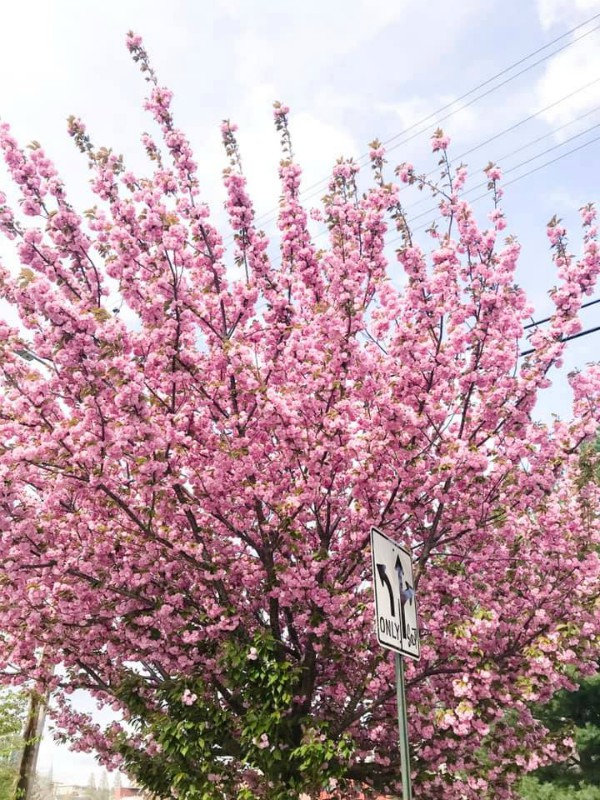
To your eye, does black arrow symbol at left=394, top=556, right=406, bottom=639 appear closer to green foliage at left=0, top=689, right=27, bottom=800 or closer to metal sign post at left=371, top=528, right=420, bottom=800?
metal sign post at left=371, top=528, right=420, bottom=800

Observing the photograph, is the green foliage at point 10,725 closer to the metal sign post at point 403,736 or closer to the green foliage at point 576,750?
the green foliage at point 576,750

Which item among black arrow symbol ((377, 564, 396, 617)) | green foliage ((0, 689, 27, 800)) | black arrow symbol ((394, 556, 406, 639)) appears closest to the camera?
black arrow symbol ((377, 564, 396, 617))

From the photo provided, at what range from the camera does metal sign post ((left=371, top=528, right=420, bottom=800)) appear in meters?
4.37

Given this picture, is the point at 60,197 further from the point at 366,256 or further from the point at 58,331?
the point at 366,256

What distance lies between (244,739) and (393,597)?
4.96 meters

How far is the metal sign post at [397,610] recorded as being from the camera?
4.37 metres

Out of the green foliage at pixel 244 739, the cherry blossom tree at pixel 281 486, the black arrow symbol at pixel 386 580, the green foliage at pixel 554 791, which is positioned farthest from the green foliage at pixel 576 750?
the black arrow symbol at pixel 386 580

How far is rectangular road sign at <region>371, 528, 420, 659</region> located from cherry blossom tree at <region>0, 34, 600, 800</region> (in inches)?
135

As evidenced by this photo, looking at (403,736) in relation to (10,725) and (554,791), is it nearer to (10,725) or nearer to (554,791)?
(554,791)

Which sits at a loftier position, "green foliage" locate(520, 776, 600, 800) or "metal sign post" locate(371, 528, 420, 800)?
"green foliage" locate(520, 776, 600, 800)

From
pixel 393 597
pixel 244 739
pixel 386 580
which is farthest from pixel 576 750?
pixel 386 580

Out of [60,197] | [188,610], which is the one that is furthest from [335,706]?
[60,197]

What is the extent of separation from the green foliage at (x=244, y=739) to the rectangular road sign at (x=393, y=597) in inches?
152

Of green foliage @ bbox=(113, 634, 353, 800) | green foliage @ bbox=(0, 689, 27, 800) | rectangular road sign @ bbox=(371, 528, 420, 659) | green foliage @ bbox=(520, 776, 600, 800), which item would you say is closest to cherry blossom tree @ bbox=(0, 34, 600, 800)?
green foliage @ bbox=(113, 634, 353, 800)
